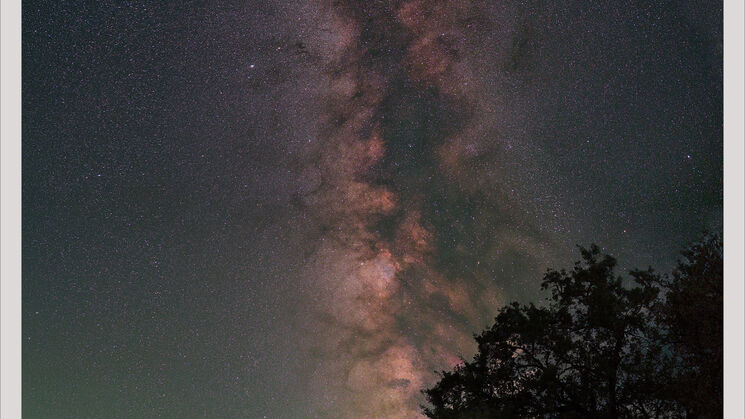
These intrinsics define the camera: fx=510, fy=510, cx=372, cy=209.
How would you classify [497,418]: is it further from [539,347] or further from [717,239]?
[717,239]

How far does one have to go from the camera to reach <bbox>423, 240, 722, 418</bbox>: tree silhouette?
42.9ft

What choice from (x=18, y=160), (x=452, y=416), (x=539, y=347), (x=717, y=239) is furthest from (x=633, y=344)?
(x=18, y=160)

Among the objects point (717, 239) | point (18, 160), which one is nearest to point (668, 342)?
point (717, 239)

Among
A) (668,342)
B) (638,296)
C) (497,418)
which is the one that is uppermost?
(638,296)

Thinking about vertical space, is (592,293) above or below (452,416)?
above

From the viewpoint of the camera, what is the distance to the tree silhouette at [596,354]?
515 inches

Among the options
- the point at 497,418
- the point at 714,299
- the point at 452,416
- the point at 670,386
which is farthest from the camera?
the point at 452,416

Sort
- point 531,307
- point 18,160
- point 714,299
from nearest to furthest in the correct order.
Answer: point 18,160 < point 714,299 < point 531,307

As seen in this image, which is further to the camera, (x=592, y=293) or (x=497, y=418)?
(x=592, y=293)

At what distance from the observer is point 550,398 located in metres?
14.7

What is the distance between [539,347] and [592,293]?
7.66 feet

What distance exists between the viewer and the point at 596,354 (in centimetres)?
1505

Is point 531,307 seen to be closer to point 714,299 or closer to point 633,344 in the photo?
point 633,344

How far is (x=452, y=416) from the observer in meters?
15.4
